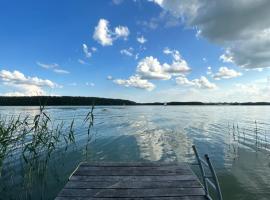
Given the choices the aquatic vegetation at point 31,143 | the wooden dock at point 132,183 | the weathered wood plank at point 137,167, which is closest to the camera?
the wooden dock at point 132,183

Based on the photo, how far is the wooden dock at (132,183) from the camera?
6.19 m

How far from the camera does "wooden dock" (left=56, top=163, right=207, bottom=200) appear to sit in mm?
6188

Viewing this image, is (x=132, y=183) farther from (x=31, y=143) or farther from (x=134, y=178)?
(x=31, y=143)

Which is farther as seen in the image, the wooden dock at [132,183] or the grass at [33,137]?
the grass at [33,137]

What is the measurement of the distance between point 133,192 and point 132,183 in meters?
0.59

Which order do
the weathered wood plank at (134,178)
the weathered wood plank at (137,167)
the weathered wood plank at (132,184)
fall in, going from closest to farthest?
1. the weathered wood plank at (132,184)
2. the weathered wood plank at (134,178)
3. the weathered wood plank at (137,167)

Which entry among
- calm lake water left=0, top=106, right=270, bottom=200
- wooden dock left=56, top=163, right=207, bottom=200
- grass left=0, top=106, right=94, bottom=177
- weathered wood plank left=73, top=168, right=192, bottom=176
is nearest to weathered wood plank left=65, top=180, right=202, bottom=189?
wooden dock left=56, top=163, right=207, bottom=200

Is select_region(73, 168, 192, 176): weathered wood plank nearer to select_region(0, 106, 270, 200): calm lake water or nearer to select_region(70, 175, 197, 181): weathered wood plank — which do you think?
select_region(70, 175, 197, 181): weathered wood plank

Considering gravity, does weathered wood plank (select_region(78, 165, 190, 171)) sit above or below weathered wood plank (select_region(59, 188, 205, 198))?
above

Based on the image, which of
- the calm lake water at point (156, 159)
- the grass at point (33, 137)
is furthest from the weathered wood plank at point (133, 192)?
the calm lake water at point (156, 159)

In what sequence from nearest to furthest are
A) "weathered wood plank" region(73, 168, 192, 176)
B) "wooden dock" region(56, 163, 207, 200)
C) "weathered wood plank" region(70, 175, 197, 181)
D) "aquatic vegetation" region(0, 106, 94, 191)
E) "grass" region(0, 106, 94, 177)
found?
"wooden dock" region(56, 163, 207, 200)
"weathered wood plank" region(70, 175, 197, 181)
"weathered wood plank" region(73, 168, 192, 176)
"grass" region(0, 106, 94, 177)
"aquatic vegetation" region(0, 106, 94, 191)

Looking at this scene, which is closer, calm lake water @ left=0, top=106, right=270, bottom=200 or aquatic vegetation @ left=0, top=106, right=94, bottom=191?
aquatic vegetation @ left=0, top=106, right=94, bottom=191

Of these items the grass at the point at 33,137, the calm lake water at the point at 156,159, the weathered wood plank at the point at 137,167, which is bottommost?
the calm lake water at the point at 156,159

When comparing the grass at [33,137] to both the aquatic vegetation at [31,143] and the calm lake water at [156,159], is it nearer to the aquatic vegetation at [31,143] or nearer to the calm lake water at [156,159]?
the aquatic vegetation at [31,143]
